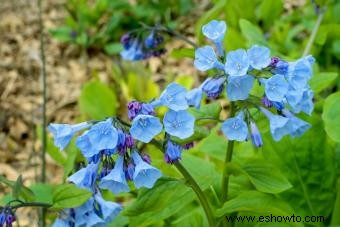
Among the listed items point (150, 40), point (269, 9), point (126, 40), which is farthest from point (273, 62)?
point (269, 9)

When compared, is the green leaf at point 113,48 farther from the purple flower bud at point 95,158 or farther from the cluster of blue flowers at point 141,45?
the purple flower bud at point 95,158

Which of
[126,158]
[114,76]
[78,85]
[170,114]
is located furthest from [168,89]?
[78,85]

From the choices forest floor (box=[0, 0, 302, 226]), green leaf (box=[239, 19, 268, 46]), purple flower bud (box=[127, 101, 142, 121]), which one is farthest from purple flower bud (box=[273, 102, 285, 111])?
forest floor (box=[0, 0, 302, 226])

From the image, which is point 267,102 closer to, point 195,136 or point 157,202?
point 195,136

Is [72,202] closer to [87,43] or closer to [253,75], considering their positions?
[253,75]

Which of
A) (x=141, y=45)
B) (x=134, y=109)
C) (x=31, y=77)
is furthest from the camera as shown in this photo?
(x=31, y=77)

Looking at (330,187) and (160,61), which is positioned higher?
(330,187)

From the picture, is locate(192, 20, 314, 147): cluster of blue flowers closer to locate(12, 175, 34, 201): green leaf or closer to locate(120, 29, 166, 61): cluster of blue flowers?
locate(12, 175, 34, 201): green leaf
